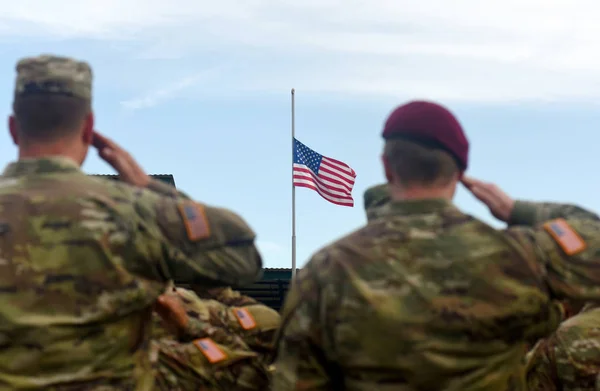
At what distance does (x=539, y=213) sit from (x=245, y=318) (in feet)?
11.1

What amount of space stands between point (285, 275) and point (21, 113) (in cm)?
1888

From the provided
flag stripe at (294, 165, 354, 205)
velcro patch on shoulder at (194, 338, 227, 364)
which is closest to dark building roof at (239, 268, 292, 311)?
flag stripe at (294, 165, 354, 205)

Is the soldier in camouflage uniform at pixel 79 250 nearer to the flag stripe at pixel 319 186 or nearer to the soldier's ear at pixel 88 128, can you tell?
the soldier's ear at pixel 88 128

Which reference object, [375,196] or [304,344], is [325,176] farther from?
[304,344]

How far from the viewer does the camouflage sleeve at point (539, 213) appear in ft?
10.5

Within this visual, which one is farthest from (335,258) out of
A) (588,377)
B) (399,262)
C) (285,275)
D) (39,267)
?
(285,275)

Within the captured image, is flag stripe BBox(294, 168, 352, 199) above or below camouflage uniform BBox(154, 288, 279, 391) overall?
below

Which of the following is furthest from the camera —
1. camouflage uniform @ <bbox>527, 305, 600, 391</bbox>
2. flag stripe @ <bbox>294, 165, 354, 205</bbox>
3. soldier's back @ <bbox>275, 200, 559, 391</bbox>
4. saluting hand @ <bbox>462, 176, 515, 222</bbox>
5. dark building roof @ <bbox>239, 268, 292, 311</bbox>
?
dark building roof @ <bbox>239, 268, 292, 311</bbox>

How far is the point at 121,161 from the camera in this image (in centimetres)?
327


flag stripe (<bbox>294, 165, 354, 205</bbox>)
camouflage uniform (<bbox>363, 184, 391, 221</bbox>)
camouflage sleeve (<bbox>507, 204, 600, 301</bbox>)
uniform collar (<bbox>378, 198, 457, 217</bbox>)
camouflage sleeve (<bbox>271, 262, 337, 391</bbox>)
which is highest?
uniform collar (<bbox>378, 198, 457, 217</bbox>)

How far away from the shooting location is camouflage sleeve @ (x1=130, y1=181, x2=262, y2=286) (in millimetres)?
2996

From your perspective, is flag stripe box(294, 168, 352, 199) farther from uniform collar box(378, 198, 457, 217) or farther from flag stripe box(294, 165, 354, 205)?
uniform collar box(378, 198, 457, 217)

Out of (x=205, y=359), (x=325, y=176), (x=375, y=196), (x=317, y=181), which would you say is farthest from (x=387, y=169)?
(x=317, y=181)

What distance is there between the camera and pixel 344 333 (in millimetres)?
2830
